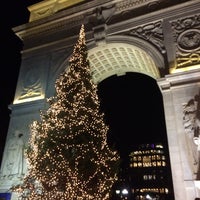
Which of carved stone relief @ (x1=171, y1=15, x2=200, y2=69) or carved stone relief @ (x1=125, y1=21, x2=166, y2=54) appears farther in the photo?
carved stone relief @ (x1=125, y1=21, x2=166, y2=54)

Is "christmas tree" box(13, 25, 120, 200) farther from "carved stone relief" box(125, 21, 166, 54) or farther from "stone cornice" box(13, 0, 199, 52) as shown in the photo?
"stone cornice" box(13, 0, 199, 52)

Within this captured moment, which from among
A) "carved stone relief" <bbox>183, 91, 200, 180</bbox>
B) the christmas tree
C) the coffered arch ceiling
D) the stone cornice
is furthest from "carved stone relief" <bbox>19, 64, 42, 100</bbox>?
"carved stone relief" <bbox>183, 91, 200, 180</bbox>

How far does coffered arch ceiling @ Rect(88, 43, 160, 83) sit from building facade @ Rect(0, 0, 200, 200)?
2.2 inches

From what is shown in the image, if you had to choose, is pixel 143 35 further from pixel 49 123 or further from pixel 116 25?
pixel 49 123

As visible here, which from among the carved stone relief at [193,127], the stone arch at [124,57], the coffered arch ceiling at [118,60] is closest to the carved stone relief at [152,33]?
the stone arch at [124,57]

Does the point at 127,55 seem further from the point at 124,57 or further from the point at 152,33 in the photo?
the point at 152,33

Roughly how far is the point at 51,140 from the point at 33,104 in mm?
4768

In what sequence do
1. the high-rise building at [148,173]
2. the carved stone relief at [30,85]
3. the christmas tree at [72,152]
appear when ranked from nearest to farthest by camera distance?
the christmas tree at [72,152] < the carved stone relief at [30,85] < the high-rise building at [148,173]

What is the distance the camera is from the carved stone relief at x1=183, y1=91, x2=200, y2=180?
9867 millimetres

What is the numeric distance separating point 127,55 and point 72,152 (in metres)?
7.69

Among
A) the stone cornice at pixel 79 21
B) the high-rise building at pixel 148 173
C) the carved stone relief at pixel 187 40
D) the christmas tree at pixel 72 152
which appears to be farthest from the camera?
the high-rise building at pixel 148 173

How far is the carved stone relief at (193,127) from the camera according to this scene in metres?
9.87

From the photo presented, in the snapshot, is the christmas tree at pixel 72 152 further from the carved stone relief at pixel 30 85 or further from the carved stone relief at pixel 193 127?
the carved stone relief at pixel 30 85

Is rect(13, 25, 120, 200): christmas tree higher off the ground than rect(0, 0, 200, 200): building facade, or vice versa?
rect(0, 0, 200, 200): building facade
